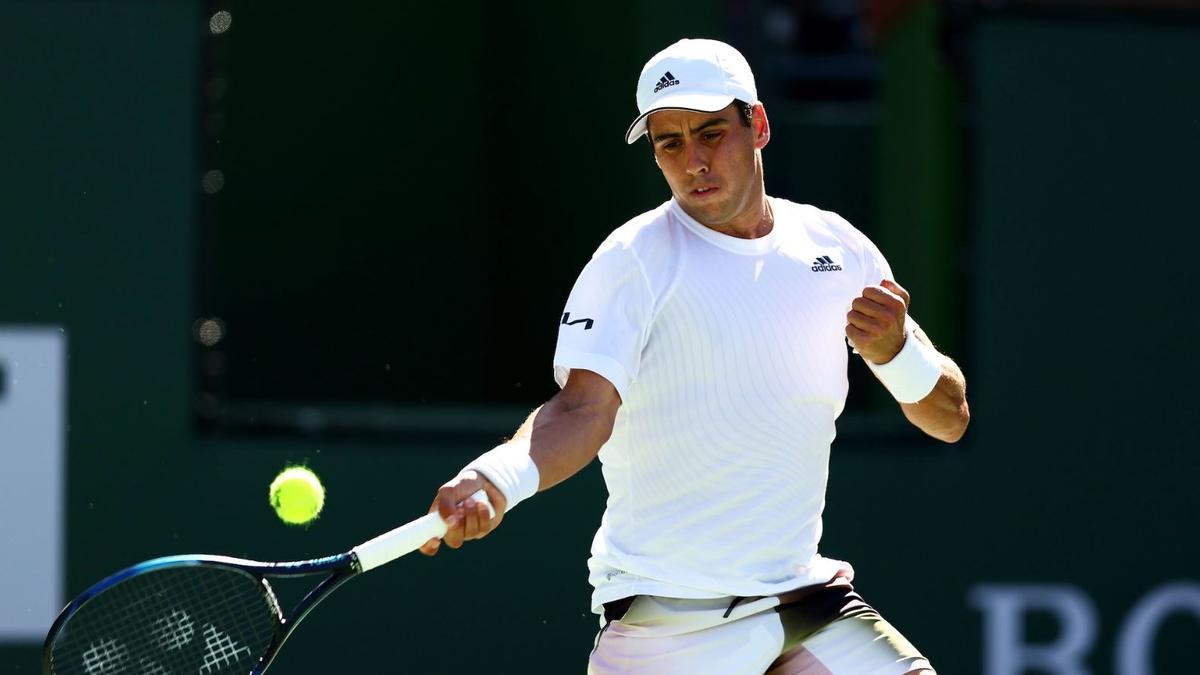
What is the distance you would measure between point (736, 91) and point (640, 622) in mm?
961

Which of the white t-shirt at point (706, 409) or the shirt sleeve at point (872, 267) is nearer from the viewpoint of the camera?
the white t-shirt at point (706, 409)

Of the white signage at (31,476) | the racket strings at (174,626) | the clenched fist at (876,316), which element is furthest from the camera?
the white signage at (31,476)

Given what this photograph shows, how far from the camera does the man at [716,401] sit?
3324mm

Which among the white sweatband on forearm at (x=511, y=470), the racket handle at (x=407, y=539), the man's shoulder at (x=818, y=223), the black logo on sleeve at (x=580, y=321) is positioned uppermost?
the man's shoulder at (x=818, y=223)

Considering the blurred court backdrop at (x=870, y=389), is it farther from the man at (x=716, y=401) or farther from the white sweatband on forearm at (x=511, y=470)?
the white sweatband on forearm at (x=511, y=470)

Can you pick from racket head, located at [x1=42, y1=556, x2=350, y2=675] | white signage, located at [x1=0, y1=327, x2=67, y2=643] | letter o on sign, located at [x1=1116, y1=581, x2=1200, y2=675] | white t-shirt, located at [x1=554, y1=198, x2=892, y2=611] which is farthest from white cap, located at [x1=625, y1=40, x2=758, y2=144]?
letter o on sign, located at [x1=1116, y1=581, x2=1200, y2=675]

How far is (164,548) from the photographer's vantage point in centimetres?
520

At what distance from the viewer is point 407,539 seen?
307 cm

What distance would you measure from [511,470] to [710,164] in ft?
2.30

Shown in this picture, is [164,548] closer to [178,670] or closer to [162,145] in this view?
[162,145]

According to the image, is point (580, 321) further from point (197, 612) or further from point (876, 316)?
point (197, 612)

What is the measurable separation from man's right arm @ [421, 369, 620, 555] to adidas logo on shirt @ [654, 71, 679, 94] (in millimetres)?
539

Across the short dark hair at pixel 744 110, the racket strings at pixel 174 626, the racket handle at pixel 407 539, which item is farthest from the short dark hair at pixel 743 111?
the racket strings at pixel 174 626

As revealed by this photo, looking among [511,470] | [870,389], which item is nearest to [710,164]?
[511,470]
